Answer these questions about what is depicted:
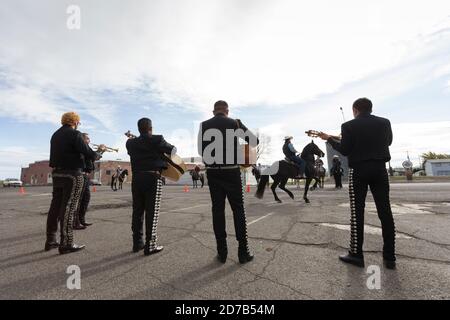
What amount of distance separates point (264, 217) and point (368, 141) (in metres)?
3.65

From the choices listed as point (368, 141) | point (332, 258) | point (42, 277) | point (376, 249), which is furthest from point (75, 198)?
point (376, 249)

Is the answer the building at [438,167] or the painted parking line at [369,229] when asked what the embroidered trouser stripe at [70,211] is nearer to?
the painted parking line at [369,229]

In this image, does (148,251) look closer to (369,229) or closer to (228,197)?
(228,197)

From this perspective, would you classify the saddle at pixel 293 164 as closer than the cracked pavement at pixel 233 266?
No

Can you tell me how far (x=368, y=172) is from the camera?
3.08 metres

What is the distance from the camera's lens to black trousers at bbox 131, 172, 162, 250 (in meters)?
3.70

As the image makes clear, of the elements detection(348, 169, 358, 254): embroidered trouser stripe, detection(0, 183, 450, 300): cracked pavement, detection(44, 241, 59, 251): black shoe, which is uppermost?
detection(348, 169, 358, 254): embroidered trouser stripe

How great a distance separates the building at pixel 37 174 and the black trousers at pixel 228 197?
79299 millimetres

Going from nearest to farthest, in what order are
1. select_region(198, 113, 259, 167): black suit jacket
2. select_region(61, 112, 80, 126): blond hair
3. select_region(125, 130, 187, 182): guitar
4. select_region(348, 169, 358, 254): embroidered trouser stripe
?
select_region(348, 169, 358, 254): embroidered trouser stripe < select_region(198, 113, 259, 167): black suit jacket < select_region(61, 112, 80, 126): blond hair < select_region(125, 130, 187, 182): guitar

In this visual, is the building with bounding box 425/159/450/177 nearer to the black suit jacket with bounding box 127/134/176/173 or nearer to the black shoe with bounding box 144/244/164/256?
the black suit jacket with bounding box 127/134/176/173

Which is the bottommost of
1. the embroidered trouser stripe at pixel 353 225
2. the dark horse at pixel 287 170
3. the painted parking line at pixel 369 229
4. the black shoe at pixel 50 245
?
the painted parking line at pixel 369 229

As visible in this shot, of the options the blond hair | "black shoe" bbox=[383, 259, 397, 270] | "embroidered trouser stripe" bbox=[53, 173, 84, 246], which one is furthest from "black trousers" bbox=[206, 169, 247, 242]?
the blond hair

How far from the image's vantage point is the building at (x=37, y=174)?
70.1 meters

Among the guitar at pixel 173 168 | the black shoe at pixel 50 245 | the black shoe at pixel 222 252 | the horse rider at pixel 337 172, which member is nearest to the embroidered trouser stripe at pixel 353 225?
the black shoe at pixel 222 252
